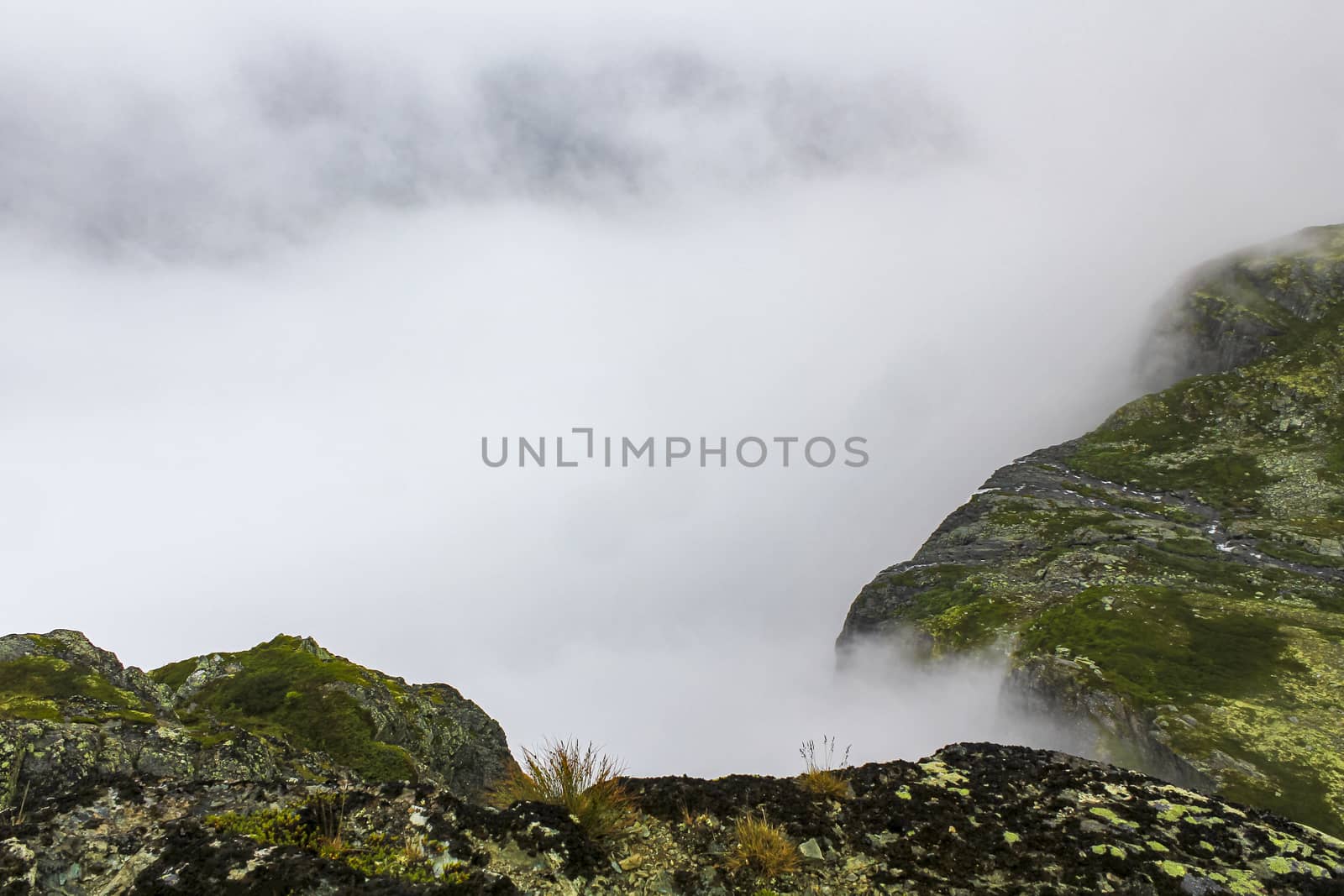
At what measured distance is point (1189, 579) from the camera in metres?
90.9

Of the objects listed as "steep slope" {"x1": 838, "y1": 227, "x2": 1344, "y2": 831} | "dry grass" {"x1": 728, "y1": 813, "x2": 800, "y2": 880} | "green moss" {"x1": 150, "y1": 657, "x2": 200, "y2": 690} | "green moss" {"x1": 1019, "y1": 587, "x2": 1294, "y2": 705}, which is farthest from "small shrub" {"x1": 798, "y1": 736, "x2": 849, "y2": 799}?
"green moss" {"x1": 1019, "y1": 587, "x2": 1294, "y2": 705}

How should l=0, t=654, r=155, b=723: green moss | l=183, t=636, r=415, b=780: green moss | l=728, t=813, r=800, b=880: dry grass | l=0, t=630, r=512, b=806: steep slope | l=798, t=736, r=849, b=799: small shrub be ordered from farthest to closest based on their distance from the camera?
l=183, t=636, r=415, b=780: green moss
l=0, t=654, r=155, b=723: green moss
l=0, t=630, r=512, b=806: steep slope
l=798, t=736, r=849, b=799: small shrub
l=728, t=813, r=800, b=880: dry grass

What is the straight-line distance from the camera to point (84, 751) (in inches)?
770

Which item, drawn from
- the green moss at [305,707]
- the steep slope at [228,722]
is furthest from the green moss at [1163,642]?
the green moss at [305,707]

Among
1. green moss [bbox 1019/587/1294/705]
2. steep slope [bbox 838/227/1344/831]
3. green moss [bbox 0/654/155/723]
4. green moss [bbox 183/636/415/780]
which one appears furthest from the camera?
green moss [bbox 1019/587/1294/705]

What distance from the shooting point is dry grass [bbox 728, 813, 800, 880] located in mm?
11695

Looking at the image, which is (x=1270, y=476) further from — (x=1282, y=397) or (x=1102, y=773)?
(x=1102, y=773)

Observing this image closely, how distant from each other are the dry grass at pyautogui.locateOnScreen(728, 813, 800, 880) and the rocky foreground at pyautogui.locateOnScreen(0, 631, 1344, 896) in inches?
3.1

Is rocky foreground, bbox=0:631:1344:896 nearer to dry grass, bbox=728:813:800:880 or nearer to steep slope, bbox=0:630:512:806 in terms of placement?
dry grass, bbox=728:813:800:880

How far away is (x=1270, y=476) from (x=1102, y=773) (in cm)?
16055

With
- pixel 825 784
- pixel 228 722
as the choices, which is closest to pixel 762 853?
pixel 825 784

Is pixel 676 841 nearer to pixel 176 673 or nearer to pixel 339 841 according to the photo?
pixel 339 841

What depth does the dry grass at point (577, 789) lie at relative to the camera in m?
12.2

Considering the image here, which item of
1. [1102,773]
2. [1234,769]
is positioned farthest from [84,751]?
[1234,769]
